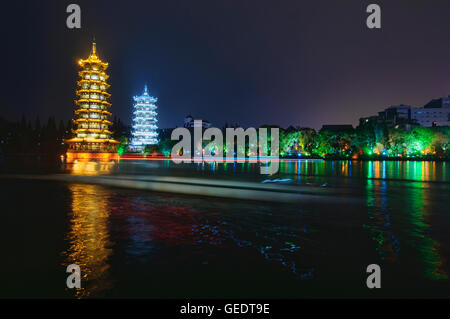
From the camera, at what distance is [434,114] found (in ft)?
416

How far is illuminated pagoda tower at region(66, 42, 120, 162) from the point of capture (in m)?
71.8

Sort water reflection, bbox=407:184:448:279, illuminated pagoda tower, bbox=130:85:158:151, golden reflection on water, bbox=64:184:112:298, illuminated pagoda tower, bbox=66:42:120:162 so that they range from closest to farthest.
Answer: golden reflection on water, bbox=64:184:112:298 < water reflection, bbox=407:184:448:279 < illuminated pagoda tower, bbox=66:42:120:162 < illuminated pagoda tower, bbox=130:85:158:151

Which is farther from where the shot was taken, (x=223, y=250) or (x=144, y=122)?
(x=144, y=122)

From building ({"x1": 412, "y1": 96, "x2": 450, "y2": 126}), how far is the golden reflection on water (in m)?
139

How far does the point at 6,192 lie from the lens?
1622 centimetres

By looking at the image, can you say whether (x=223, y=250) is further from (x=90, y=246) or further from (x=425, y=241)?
(x=425, y=241)

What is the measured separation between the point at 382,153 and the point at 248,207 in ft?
271

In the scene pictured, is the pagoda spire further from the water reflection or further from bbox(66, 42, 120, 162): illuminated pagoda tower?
the water reflection

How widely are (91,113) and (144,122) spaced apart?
30.2 meters

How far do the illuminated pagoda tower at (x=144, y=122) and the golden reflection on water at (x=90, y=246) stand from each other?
92.0 meters

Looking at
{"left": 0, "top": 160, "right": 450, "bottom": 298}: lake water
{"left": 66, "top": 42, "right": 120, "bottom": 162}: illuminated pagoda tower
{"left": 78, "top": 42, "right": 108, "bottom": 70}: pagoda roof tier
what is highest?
{"left": 78, "top": 42, "right": 108, "bottom": 70}: pagoda roof tier

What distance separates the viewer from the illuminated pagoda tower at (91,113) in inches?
2827

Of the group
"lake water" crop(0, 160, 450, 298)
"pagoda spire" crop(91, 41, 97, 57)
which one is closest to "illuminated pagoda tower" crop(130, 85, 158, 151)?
"pagoda spire" crop(91, 41, 97, 57)

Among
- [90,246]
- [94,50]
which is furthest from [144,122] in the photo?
[90,246]
